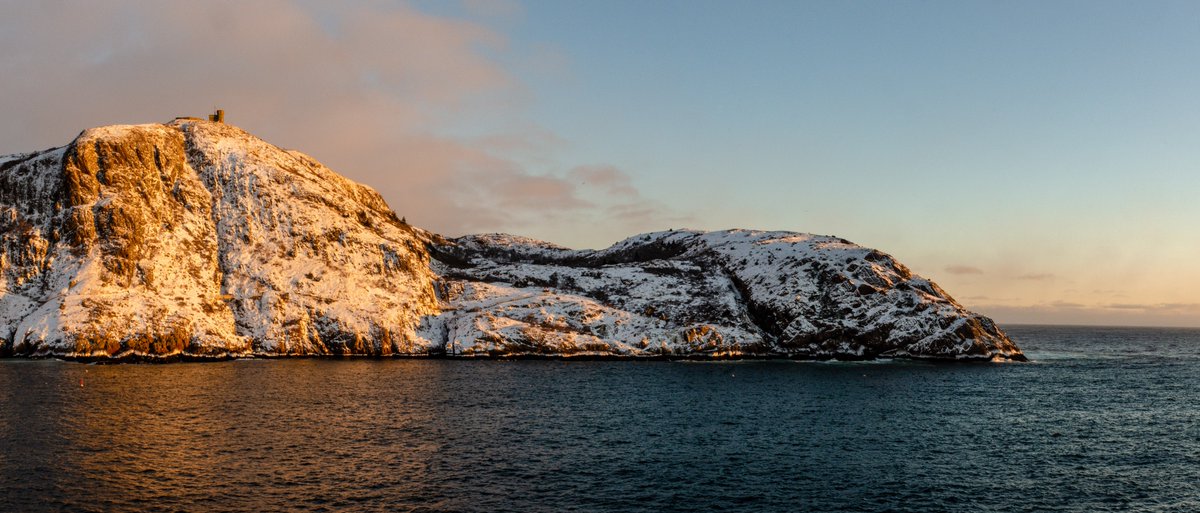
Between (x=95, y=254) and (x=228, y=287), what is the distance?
81.8 feet

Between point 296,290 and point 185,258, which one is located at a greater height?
point 185,258

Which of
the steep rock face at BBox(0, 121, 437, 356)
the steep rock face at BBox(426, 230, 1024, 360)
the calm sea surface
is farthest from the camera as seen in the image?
the steep rock face at BBox(426, 230, 1024, 360)

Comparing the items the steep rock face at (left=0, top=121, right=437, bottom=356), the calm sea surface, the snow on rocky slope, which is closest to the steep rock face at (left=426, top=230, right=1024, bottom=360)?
the snow on rocky slope

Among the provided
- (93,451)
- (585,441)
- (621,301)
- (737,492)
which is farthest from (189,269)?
(737,492)

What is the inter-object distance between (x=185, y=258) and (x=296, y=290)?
77.3 ft

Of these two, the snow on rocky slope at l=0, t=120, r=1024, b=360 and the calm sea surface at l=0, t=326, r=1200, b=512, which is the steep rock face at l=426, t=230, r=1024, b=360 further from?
the calm sea surface at l=0, t=326, r=1200, b=512

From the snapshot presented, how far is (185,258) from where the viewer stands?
536 ft

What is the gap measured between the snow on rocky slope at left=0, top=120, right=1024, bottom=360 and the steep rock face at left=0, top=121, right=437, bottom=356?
37 centimetres

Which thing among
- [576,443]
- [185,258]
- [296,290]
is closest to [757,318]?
[296,290]

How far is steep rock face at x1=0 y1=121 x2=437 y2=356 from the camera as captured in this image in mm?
146125

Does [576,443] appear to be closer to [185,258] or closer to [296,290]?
[296,290]

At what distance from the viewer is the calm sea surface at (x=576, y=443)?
173ft

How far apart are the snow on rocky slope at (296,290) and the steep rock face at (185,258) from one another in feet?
1.21

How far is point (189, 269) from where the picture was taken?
162 metres
